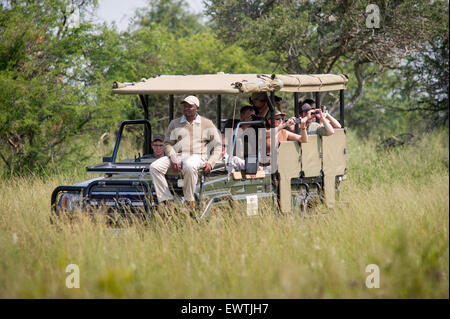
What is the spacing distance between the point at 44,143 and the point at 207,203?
567 cm

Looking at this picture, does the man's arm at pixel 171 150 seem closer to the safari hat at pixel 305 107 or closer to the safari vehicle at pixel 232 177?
the safari vehicle at pixel 232 177

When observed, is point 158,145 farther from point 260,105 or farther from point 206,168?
point 260,105

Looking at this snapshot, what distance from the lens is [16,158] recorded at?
1066 centimetres

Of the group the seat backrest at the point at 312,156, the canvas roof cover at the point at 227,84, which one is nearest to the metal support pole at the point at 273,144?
the canvas roof cover at the point at 227,84

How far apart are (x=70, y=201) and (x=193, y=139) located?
155 cm

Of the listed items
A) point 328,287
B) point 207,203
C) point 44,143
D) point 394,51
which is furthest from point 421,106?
point 328,287

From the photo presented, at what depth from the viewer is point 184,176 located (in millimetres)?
6098

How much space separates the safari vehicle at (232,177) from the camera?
622 cm

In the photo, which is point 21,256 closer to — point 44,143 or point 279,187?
point 279,187

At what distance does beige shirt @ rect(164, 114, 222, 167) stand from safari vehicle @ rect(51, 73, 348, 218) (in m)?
0.26

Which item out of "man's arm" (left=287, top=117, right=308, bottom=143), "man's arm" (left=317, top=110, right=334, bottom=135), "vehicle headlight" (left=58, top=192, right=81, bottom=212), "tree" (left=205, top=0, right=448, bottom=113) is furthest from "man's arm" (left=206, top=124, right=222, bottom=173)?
"tree" (left=205, top=0, right=448, bottom=113)

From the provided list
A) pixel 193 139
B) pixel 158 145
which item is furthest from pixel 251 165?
pixel 158 145
